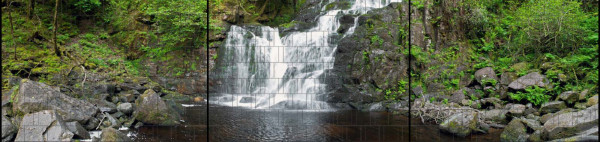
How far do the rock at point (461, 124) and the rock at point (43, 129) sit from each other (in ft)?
20.9

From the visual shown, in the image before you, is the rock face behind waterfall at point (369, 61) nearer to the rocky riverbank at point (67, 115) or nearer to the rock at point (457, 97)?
the rock at point (457, 97)

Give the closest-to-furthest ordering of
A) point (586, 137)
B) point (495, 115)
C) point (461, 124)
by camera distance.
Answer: point (586, 137), point (461, 124), point (495, 115)

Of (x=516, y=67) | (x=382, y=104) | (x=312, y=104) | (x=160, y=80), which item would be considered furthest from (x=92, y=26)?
(x=516, y=67)

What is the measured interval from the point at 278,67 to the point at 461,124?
5.41m

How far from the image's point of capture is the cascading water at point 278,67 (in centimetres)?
923

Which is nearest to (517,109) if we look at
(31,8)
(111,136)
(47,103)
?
(111,136)

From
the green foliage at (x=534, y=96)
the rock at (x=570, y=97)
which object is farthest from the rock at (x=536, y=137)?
the green foliage at (x=534, y=96)

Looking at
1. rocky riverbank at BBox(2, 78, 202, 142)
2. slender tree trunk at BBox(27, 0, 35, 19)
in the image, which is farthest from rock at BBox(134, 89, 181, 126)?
slender tree trunk at BBox(27, 0, 35, 19)

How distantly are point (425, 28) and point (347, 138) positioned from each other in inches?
235

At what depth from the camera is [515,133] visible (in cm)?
590

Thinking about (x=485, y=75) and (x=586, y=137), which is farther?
(x=485, y=75)

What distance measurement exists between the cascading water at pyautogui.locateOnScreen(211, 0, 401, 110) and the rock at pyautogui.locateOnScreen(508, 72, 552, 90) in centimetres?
391

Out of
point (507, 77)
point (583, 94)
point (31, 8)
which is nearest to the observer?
point (583, 94)

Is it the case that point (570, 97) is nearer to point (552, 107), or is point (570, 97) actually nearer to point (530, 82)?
point (552, 107)
